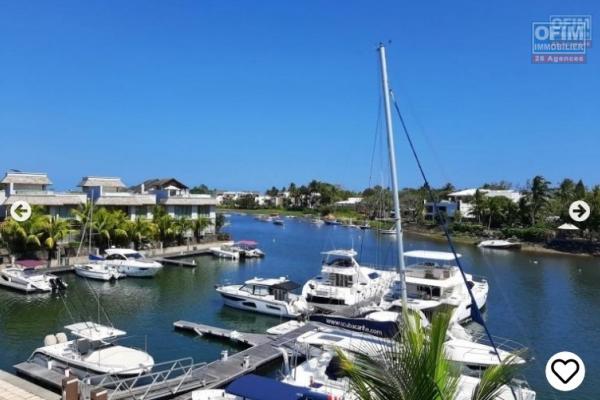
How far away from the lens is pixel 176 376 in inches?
780

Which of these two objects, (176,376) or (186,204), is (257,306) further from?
(186,204)

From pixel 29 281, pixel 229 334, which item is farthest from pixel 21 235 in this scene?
pixel 229 334

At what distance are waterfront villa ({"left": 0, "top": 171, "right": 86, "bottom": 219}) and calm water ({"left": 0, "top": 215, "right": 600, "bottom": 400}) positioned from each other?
38.6 feet

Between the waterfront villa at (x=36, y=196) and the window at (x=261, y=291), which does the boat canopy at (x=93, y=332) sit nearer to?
the window at (x=261, y=291)

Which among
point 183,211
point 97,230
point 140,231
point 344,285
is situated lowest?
point 344,285

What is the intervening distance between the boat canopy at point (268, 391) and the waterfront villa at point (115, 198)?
43.2 m

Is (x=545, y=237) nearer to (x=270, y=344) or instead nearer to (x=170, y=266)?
(x=170, y=266)

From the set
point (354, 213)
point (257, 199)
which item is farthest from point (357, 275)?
point (257, 199)

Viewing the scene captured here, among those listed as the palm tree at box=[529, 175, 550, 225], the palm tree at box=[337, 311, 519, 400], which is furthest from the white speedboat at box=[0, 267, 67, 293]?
the palm tree at box=[529, 175, 550, 225]

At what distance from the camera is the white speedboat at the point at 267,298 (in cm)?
3002

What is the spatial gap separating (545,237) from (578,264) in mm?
20325

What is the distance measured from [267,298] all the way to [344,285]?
17.3 ft

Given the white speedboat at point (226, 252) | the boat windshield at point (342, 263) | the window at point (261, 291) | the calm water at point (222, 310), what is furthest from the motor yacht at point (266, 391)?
the white speedboat at point (226, 252)

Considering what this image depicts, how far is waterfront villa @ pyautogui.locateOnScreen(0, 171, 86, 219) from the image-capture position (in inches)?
1898
